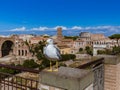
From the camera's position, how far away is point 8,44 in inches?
1925

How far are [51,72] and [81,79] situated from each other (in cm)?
42

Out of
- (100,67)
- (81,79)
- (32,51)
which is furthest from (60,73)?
(32,51)

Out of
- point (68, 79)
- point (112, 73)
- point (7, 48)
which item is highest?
point (68, 79)

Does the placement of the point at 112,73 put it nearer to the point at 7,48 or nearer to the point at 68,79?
the point at 68,79

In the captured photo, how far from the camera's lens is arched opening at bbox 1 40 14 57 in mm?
47466

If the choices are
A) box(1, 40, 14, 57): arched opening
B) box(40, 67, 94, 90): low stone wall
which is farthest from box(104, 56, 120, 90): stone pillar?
box(1, 40, 14, 57): arched opening

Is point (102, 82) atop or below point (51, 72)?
below

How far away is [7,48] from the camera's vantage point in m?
48.6

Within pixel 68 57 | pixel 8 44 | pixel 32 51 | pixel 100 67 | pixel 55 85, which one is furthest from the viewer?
pixel 8 44

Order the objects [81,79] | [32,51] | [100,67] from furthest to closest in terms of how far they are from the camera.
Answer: [32,51] < [100,67] < [81,79]

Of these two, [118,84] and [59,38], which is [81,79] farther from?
[59,38]

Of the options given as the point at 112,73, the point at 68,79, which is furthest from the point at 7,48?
the point at 68,79

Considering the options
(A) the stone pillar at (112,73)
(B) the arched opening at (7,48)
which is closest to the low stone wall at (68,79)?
(A) the stone pillar at (112,73)

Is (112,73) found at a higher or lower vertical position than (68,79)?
lower
